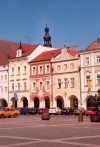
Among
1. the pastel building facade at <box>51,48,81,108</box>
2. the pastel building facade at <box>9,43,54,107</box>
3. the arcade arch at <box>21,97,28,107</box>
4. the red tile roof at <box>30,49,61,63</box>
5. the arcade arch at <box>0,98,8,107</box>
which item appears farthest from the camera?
the arcade arch at <box>0,98,8,107</box>

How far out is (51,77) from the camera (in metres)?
70.3

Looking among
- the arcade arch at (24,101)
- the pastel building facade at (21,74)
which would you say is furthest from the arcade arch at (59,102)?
the arcade arch at (24,101)

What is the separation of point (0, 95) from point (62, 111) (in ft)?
75.8

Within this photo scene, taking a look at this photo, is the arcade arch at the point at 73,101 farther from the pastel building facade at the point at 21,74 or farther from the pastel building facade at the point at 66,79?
the pastel building facade at the point at 21,74

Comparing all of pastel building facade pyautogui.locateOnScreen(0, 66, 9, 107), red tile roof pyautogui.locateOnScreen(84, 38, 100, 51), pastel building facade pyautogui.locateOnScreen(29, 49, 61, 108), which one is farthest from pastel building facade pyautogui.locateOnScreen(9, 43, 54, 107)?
red tile roof pyautogui.locateOnScreen(84, 38, 100, 51)

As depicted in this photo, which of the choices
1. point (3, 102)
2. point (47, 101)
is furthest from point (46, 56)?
point (3, 102)

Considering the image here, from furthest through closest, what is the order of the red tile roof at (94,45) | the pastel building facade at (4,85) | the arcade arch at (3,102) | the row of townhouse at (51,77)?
the arcade arch at (3,102)
the pastel building facade at (4,85)
the row of townhouse at (51,77)
the red tile roof at (94,45)

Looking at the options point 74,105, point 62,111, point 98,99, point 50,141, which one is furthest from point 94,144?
point 74,105

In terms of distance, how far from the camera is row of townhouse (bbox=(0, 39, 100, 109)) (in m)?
64.3

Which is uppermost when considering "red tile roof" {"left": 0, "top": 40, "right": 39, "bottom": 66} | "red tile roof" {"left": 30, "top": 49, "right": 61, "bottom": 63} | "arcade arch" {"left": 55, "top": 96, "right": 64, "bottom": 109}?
"red tile roof" {"left": 0, "top": 40, "right": 39, "bottom": 66}

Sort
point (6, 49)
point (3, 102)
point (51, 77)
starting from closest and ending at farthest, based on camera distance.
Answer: point (51, 77), point (3, 102), point (6, 49)

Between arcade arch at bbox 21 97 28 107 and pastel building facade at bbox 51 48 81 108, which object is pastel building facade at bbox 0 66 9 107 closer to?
arcade arch at bbox 21 97 28 107

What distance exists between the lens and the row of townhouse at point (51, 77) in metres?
64.3

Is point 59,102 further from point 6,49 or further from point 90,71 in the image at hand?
point 6,49
